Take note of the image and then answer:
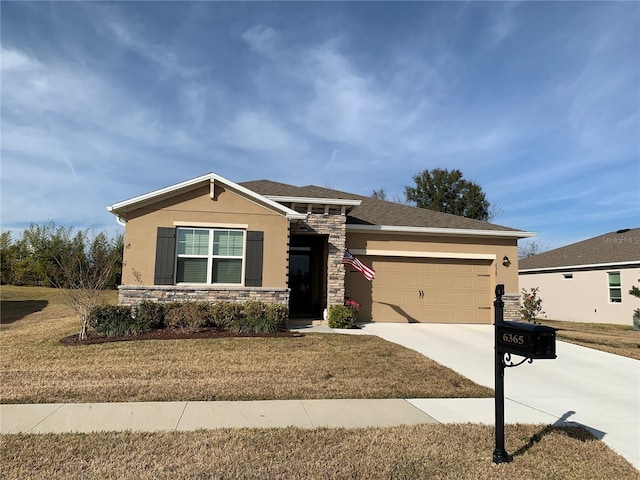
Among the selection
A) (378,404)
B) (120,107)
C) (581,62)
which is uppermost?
(581,62)

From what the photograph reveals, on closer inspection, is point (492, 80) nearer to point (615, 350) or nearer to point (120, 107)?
point (615, 350)

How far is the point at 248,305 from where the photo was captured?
10.6 metres

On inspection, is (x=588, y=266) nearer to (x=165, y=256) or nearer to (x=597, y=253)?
(x=597, y=253)

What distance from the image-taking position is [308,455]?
3.81 m

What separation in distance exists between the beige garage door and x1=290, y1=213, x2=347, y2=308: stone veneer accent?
1520mm

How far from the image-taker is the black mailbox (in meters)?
3.58

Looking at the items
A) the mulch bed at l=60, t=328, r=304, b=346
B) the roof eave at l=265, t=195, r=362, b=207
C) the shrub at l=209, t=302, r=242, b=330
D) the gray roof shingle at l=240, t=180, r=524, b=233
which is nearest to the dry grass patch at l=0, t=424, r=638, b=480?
the mulch bed at l=60, t=328, r=304, b=346

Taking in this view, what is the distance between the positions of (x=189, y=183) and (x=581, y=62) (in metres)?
11.1

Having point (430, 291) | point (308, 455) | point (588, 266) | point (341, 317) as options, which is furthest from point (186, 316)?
point (588, 266)

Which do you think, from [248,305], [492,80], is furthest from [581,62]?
[248,305]

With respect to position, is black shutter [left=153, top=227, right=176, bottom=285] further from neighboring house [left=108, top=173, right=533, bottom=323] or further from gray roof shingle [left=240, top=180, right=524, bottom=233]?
gray roof shingle [left=240, top=180, right=524, bottom=233]

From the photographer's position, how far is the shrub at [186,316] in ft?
33.3

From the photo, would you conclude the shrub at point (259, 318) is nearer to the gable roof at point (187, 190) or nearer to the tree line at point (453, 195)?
the gable roof at point (187, 190)

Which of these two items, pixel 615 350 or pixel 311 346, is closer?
pixel 311 346
